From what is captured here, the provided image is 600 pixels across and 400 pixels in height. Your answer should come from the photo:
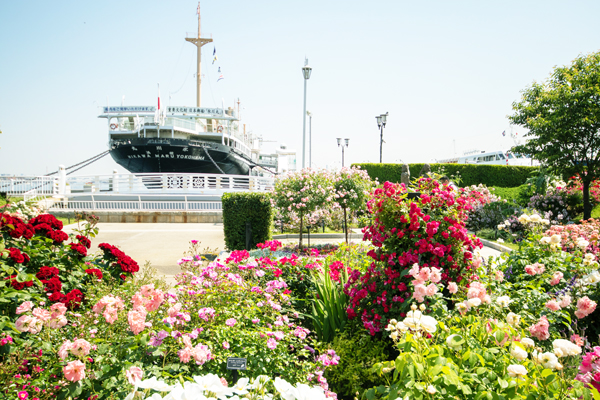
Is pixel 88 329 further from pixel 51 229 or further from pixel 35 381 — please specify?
pixel 51 229

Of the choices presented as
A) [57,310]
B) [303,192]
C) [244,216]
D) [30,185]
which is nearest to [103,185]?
[30,185]

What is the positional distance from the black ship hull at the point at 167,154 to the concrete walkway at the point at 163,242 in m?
14.9

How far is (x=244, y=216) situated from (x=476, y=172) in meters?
20.9

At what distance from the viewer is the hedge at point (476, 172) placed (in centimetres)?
2381

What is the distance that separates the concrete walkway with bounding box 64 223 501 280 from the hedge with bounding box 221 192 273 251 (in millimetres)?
596

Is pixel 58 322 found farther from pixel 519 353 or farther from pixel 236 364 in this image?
pixel 519 353

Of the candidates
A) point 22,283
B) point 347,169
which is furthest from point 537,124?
point 22,283

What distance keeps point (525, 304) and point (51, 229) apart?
183 inches

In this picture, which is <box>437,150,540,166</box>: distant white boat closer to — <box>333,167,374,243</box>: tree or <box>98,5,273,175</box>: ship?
<box>98,5,273,175</box>: ship

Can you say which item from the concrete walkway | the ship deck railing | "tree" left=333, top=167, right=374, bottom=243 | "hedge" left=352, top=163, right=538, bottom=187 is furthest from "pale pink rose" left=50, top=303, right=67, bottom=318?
"hedge" left=352, top=163, right=538, bottom=187

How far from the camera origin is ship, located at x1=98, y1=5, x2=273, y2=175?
93.6 ft

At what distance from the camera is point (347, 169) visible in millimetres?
9273

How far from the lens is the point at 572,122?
11.8m

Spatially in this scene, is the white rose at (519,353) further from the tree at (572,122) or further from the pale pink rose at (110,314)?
the tree at (572,122)
